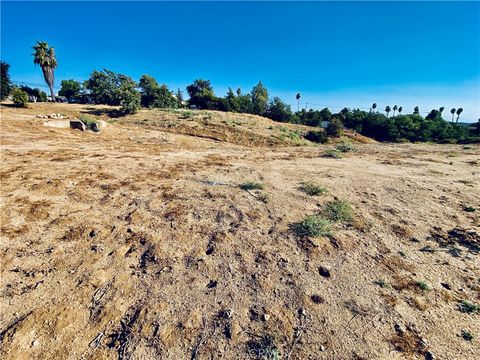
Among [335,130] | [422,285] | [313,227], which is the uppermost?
[335,130]

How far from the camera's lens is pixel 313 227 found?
634 cm

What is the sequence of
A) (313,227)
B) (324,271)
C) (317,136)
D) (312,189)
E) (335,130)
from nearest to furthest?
1. (324,271)
2. (313,227)
3. (312,189)
4. (317,136)
5. (335,130)

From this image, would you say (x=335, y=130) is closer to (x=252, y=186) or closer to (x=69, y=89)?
(x=252, y=186)

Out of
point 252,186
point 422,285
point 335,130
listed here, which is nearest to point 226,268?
point 422,285

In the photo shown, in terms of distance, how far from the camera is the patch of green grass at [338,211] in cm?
701

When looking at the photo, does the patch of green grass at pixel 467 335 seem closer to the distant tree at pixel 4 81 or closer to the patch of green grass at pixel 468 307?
the patch of green grass at pixel 468 307

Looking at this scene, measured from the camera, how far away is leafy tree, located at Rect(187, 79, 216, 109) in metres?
50.1

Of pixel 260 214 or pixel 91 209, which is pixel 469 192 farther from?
pixel 91 209

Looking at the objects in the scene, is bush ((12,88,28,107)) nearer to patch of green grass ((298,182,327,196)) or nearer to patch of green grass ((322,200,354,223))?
patch of green grass ((298,182,327,196))

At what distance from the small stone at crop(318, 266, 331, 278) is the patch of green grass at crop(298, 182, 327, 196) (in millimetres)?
3811

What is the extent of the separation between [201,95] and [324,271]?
50.6 metres

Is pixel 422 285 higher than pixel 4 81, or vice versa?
pixel 4 81

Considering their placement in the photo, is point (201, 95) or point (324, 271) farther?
point (201, 95)

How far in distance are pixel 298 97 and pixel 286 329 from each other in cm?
8107
